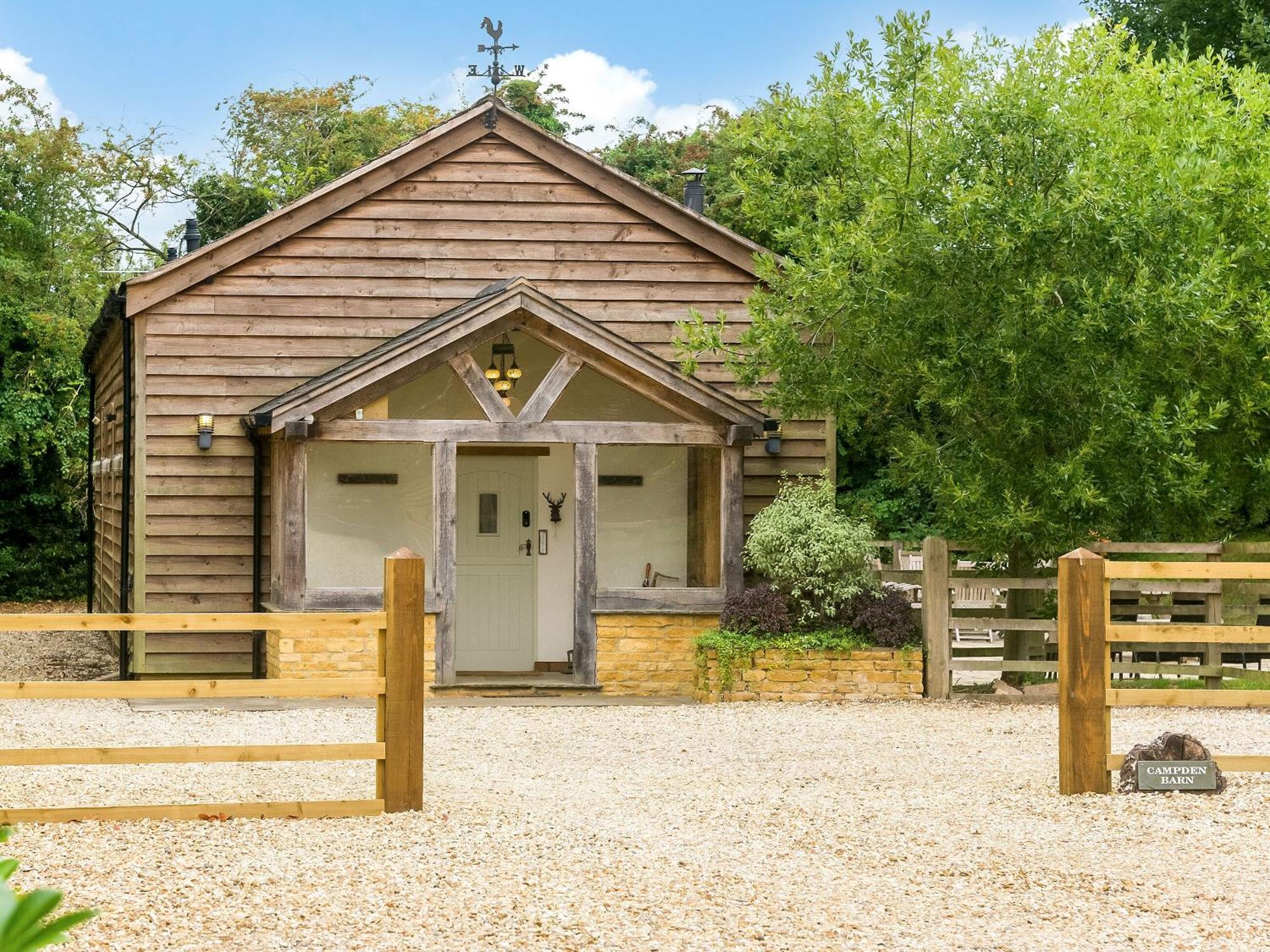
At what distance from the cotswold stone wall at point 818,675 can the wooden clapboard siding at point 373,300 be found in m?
2.28

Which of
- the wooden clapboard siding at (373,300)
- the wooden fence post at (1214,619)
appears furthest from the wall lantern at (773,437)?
the wooden fence post at (1214,619)

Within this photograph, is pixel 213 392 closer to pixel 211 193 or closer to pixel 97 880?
pixel 97 880

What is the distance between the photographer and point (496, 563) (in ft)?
46.1

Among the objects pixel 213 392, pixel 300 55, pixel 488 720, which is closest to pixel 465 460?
pixel 213 392

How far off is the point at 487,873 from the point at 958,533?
8.58m

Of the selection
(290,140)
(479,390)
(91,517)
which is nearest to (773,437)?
(479,390)

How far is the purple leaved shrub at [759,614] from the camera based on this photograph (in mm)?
12445

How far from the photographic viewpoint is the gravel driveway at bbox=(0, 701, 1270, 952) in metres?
5.17

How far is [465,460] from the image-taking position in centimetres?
1401

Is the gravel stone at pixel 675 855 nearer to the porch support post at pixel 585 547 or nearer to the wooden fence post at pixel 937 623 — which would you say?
the wooden fence post at pixel 937 623

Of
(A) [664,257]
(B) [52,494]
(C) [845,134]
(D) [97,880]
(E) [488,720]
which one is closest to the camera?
(D) [97,880]

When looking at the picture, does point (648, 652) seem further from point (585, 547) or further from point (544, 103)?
point (544, 103)

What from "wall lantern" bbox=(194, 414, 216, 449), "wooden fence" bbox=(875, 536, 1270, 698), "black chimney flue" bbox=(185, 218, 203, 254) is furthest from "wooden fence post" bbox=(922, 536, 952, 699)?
"black chimney flue" bbox=(185, 218, 203, 254)

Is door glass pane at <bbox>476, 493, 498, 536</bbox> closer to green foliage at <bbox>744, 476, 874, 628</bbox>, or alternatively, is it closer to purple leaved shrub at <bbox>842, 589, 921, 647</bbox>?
green foliage at <bbox>744, 476, 874, 628</bbox>
